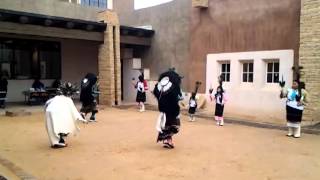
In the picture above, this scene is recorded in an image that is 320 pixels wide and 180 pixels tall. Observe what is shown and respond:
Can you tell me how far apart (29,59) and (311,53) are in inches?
546

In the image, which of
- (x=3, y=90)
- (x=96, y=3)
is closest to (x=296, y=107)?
(x=3, y=90)

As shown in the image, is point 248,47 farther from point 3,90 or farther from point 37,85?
point 3,90

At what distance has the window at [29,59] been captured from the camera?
1927 centimetres

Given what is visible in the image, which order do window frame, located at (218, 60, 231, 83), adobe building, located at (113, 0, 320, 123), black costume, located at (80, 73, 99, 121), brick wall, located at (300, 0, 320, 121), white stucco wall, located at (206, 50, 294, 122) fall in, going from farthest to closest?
window frame, located at (218, 60, 231, 83) < white stucco wall, located at (206, 50, 294, 122) < black costume, located at (80, 73, 99, 121) < adobe building, located at (113, 0, 320, 123) < brick wall, located at (300, 0, 320, 121)

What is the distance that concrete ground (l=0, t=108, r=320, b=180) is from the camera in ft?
21.1

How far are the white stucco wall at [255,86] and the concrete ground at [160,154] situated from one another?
2.38 m

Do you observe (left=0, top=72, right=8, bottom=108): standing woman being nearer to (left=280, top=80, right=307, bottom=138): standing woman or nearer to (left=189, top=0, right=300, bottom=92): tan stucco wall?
(left=189, top=0, right=300, bottom=92): tan stucco wall

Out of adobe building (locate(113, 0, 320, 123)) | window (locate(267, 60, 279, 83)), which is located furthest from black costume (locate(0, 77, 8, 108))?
window (locate(267, 60, 279, 83))

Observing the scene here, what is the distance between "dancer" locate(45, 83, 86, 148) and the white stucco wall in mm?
7790

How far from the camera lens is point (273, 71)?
14500 millimetres

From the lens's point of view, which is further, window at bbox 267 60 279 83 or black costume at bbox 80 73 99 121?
window at bbox 267 60 279 83

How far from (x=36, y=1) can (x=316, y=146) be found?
15.8 meters

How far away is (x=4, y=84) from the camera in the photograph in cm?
1745

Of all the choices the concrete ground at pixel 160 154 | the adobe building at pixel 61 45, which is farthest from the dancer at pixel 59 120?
the adobe building at pixel 61 45
